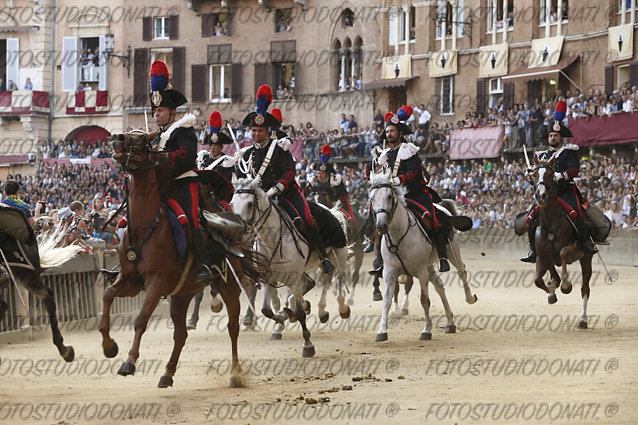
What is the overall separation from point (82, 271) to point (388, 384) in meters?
8.64

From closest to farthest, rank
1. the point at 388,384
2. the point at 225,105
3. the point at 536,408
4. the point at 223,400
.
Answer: the point at 536,408
the point at 223,400
the point at 388,384
the point at 225,105

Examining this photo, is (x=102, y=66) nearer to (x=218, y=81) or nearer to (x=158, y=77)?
(x=218, y=81)

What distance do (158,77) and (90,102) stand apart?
5284 centimetres

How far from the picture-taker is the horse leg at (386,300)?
52.4 ft

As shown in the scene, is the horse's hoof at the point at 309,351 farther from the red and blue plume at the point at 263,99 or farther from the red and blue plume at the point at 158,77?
the red and blue plume at the point at 158,77

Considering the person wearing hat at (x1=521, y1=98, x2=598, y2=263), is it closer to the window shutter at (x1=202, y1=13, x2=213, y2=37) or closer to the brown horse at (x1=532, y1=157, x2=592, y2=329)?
the brown horse at (x1=532, y1=157, x2=592, y2=329)

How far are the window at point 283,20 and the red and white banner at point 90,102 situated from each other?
1122 centimetres

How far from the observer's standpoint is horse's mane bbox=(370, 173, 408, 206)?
631 inches

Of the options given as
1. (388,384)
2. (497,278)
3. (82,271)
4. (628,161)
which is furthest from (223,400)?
(628,161)

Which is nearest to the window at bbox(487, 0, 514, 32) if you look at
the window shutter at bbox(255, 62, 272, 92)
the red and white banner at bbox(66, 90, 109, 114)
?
the window shutter at bbox(255, 62, 272, 92)

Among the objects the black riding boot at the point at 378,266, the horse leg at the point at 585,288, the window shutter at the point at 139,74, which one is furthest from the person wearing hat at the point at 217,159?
the window shutter at the point at 139,74

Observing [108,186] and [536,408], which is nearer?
[536,408]

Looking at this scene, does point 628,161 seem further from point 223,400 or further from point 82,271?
point 223,400

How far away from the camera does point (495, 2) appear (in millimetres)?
50312
